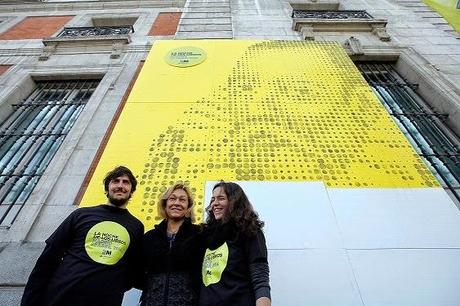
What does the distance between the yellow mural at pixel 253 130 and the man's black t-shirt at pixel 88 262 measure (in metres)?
1.14

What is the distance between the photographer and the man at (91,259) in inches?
81.4

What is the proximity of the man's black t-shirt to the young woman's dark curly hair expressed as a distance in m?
0.72

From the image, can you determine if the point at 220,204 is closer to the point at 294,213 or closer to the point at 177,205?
the point at 177,205

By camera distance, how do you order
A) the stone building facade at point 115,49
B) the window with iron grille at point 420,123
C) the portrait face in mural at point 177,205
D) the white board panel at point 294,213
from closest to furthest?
the portrait face in mural at point 177,205
the white board panel at point 294,213
the stone building facade at point 115,49
the window with iron grille at point 420,123

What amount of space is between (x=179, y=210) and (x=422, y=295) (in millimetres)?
2515

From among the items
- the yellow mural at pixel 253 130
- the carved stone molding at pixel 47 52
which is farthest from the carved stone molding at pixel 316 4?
the carved stone molding at pixel 47 52

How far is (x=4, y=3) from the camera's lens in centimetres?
1120

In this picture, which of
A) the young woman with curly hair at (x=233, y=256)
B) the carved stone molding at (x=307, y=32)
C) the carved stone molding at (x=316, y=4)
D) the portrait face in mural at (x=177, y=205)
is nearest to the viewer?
the young woman with curly hair at (x=233, y=256)

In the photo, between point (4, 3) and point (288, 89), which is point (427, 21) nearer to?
point (288, 89)

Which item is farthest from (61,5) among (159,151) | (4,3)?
(159,151)

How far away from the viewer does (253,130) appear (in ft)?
15.8

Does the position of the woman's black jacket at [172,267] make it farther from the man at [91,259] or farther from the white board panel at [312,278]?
the white board panel at [312,278]

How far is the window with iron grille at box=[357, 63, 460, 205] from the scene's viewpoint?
196 inches

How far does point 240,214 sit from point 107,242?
103 centimetres
